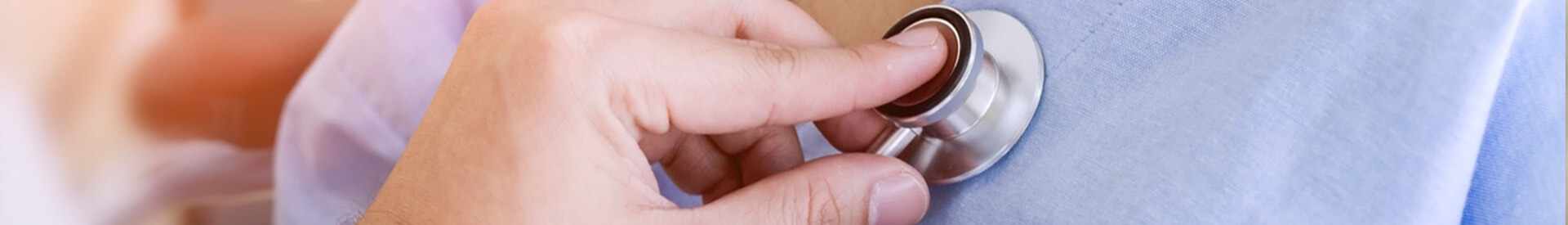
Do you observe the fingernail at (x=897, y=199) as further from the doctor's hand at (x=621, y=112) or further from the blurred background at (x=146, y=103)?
the blurred background at (x=146, y=103)

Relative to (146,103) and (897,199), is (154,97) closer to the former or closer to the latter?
(146,103)

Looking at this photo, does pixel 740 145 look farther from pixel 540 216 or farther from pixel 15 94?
pixel 15 94

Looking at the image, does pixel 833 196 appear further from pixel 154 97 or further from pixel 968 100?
pixel 154 97

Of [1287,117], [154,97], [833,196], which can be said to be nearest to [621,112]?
[833,196]

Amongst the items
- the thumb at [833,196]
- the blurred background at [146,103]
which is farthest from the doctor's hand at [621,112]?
the blurred background at [146,103]

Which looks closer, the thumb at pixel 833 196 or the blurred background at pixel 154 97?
the thumb at pixel 833 196

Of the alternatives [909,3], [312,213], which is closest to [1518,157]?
[909,3]

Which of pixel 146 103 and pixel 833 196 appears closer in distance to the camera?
pixel 833 196
